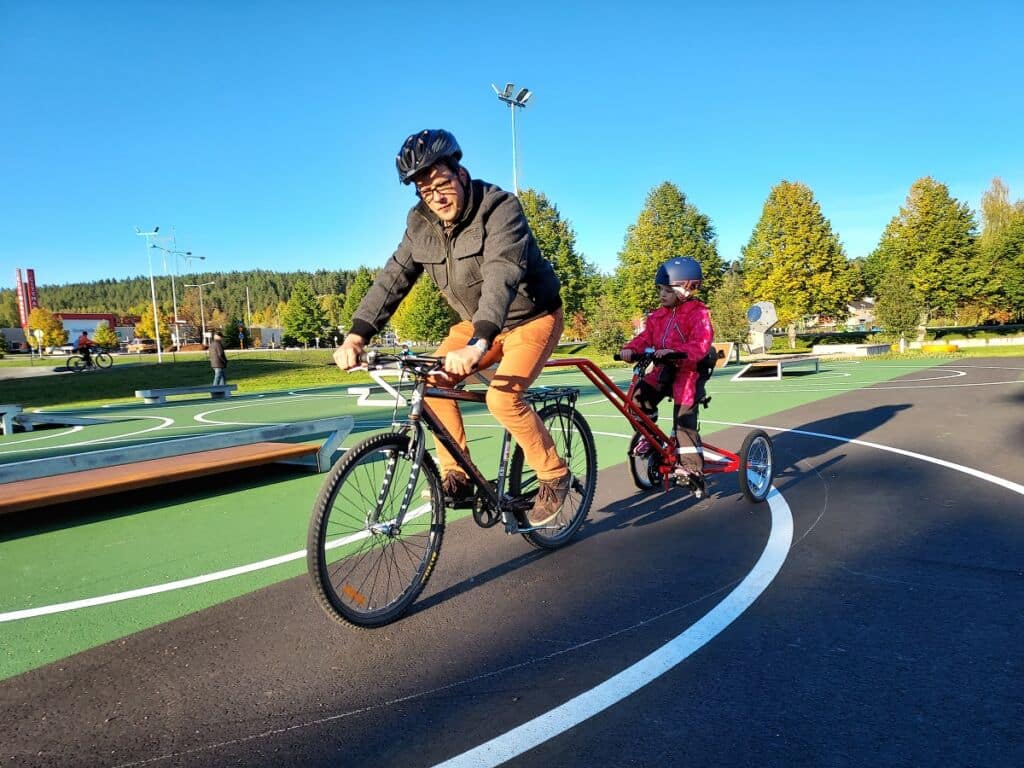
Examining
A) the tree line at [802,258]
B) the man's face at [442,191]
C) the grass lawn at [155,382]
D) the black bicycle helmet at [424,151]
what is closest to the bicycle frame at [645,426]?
the man's face at [442,191]

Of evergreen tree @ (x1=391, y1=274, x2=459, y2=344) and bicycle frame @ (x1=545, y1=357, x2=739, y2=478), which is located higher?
evergreen tree @ (x1=391, y1=274, x2=459, y2=344)

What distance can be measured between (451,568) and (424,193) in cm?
219

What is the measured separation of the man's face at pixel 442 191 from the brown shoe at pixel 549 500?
1632 mm

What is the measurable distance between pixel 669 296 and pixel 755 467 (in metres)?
1.61

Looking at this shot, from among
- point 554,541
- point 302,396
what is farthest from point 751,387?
point 554,541

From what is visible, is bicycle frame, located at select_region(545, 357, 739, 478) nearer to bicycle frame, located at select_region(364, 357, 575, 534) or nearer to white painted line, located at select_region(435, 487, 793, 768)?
bicycle frame, located at select_region(364, 357, 575, 534)

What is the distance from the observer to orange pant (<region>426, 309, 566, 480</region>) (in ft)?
12.1

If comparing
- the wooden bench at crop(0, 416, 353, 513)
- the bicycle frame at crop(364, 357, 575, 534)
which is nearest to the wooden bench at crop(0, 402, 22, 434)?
the wooden bench at crop(0, 416, 353, 513)

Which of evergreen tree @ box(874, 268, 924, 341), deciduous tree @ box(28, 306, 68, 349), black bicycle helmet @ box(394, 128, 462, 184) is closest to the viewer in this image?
black bicycle helmet @ box(394, 128, 462, 184)

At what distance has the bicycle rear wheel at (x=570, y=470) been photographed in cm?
411

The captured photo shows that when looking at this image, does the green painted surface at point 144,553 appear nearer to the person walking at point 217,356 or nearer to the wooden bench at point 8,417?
the wooden bench at point 8,417

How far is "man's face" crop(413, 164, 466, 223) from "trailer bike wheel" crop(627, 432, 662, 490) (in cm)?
253

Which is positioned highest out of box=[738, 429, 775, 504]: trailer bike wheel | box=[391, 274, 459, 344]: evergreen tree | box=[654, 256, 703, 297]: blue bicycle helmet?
box=[391, 274, 459, 344]: evergreen tree

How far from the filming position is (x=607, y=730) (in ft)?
7.42
